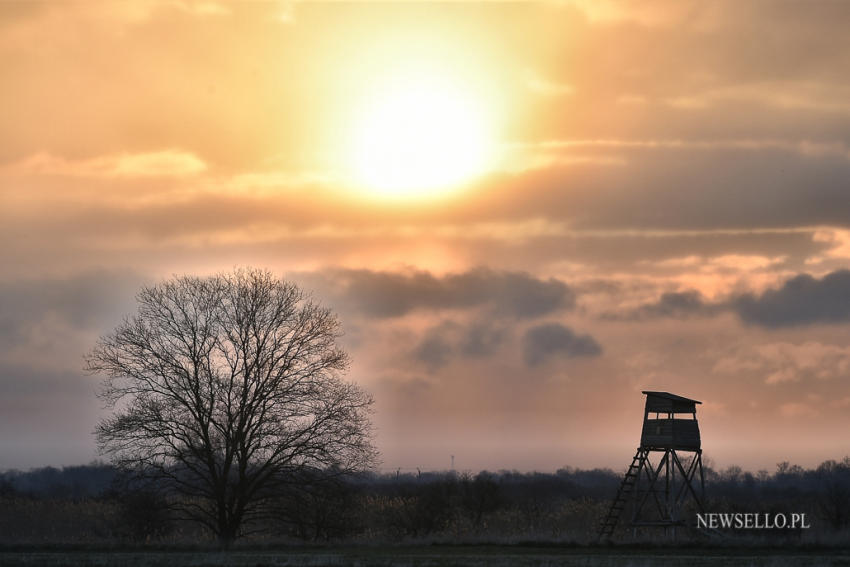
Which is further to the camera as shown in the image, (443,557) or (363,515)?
(363,515)

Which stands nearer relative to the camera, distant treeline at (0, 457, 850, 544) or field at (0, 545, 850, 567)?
field at (0, 545, 850, 567)

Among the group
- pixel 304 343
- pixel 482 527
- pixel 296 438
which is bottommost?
pixel 482 527

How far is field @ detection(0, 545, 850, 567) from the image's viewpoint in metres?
35.1

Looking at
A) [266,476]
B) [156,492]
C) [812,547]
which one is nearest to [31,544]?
[156,492]

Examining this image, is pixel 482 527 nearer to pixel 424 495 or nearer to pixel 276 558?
pixel 424 495

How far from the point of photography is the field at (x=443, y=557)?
3512 cm

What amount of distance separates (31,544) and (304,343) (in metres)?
15.9

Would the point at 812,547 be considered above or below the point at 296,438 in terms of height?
below

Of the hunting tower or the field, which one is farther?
the hunting tower

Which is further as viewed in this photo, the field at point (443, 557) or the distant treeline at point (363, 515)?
the distant treeline at point (363, 515)

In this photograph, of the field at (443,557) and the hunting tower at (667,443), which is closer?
the field at (443,557)

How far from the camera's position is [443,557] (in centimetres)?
3756

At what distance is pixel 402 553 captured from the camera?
1575 inches

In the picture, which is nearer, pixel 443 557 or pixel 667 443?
pixel 443 557
